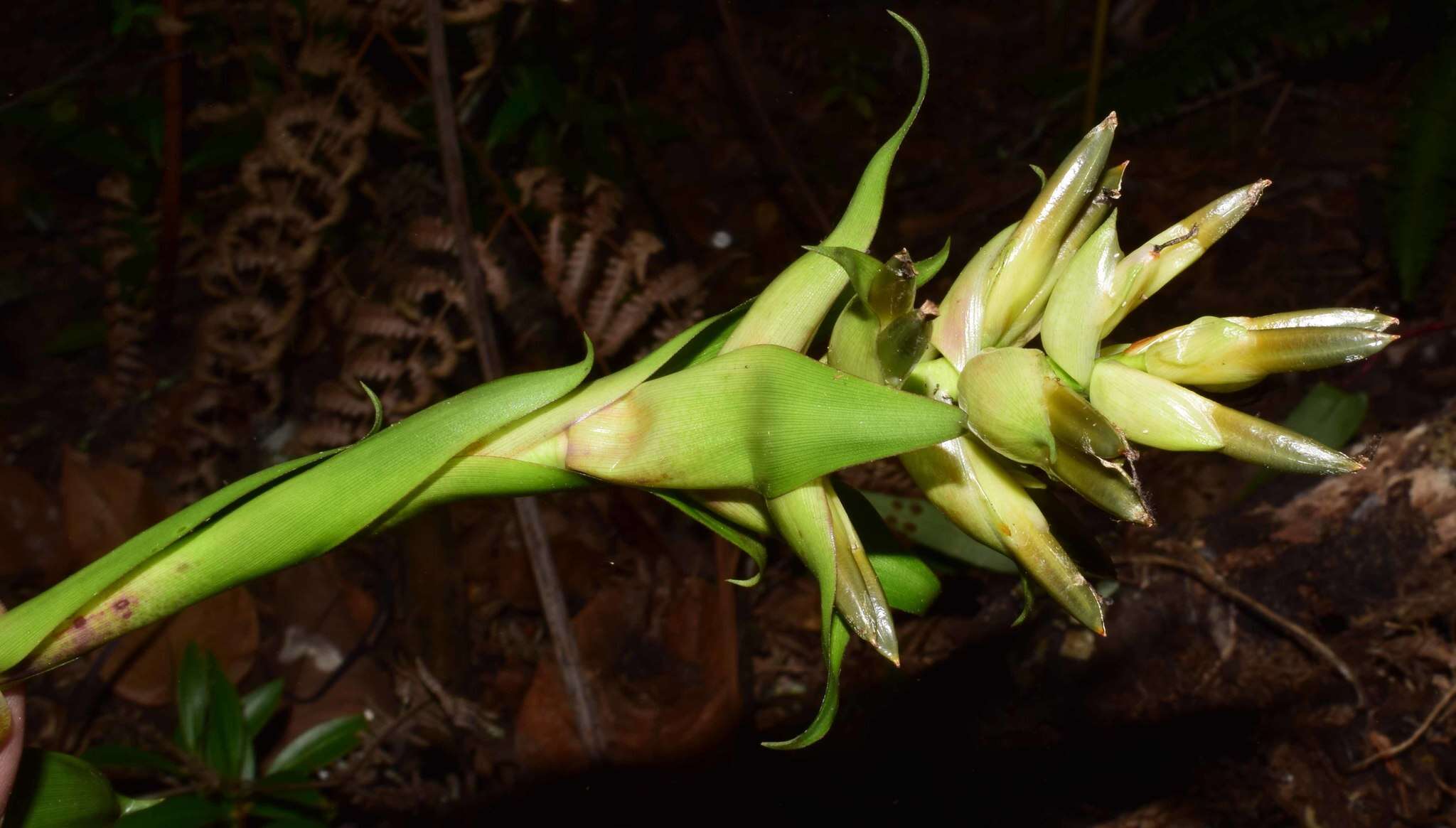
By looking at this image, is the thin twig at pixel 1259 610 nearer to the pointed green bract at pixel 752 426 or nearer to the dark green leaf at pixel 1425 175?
the dark green leaf at pixel 1425 175

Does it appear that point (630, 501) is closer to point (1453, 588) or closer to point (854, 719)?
point (854, 719)

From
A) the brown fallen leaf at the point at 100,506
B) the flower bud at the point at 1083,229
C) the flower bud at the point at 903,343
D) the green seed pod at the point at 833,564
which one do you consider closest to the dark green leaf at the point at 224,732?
the brown fallen leaf at the point at 100,506

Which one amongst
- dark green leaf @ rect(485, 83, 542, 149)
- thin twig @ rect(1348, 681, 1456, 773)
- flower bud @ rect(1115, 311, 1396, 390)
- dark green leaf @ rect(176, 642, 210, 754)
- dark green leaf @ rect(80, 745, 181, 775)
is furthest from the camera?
dark green leaf @ rect(485, 83, 542, 149)

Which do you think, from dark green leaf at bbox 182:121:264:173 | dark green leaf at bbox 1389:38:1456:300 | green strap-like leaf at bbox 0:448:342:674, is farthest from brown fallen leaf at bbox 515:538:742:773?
dark green leaf at bbox 1389:38:1456:300

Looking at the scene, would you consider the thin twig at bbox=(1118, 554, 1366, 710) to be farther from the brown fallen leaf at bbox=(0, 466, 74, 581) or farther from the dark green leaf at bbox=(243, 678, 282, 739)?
the brown fallen leaf at bbox=(0, 466, 74, 581)

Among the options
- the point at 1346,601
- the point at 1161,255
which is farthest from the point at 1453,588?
the point at 1161,255

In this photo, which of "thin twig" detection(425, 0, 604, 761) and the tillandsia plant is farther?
"thin twig" detection(425, 0, 604, 761)

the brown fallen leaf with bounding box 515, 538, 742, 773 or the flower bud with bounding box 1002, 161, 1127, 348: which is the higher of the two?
the flower bud with bounding box 1002, 161, 1127, 348
